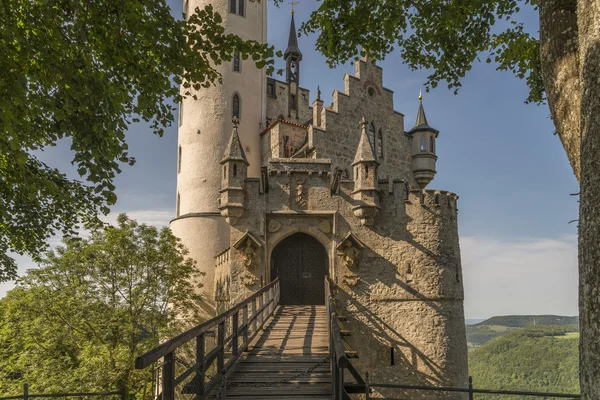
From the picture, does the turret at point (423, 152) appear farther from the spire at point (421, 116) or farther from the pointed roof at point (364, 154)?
the pointed roof at point (364, 154)

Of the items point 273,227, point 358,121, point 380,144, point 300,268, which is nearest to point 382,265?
point 300,268

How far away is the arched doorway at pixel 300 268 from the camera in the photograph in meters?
16.4

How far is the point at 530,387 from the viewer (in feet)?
151

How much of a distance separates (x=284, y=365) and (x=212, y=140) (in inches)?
654

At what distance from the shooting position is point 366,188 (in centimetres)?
1581

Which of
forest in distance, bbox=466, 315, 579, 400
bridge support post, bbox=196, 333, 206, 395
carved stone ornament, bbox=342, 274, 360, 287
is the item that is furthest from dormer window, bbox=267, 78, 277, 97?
forest in distance, bbox=466, 315, 579, 400

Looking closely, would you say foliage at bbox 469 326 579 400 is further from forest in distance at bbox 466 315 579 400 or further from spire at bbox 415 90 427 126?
spire at bbox 415 90 427 126

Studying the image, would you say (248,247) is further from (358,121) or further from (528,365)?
(528,365)

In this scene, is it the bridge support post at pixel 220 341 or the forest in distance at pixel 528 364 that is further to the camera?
the forest in distance at pixel 528 364

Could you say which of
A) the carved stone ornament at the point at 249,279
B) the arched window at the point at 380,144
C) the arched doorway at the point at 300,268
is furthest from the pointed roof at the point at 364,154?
the arched window at the point at 380,144

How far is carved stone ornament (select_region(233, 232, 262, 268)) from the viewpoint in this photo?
15.4 meters

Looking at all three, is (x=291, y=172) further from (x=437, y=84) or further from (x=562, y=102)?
(x=562, y=102)

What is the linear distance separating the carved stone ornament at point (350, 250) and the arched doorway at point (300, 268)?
→ 80 centimetres

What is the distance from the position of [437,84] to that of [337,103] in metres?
10.8
